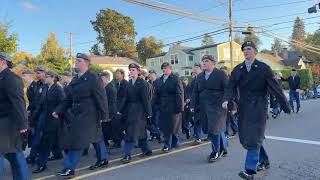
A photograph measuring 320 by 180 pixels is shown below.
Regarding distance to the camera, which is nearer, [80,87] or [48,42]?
[80,87]

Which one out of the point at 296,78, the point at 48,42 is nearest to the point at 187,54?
the point at 48,42

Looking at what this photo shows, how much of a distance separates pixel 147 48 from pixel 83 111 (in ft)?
228

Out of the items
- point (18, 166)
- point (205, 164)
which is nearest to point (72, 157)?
point (18, 166)

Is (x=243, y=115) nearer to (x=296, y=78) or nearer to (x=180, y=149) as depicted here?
(x=180, y=149)

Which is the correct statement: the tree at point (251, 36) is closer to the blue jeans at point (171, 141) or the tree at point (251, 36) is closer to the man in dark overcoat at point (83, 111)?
the blue jeans at point (171, 141)

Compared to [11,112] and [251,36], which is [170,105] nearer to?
[11,112]

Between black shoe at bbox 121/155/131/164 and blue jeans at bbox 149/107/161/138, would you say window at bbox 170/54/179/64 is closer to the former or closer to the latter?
blue jeans at bbox 149/107/161/138

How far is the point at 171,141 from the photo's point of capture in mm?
9172

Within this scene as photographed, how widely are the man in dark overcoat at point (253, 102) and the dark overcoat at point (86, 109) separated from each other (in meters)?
2.28

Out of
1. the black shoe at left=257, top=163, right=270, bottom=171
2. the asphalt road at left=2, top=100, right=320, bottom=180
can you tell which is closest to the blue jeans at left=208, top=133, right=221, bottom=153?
the asphalt road at left=2, top=100, right=320, bottom=180

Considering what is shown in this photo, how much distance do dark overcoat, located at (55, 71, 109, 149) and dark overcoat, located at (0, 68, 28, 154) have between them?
1.21m

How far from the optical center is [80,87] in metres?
6.77

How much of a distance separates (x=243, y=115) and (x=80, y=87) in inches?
105

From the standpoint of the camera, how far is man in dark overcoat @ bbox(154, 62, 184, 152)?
345 inches
